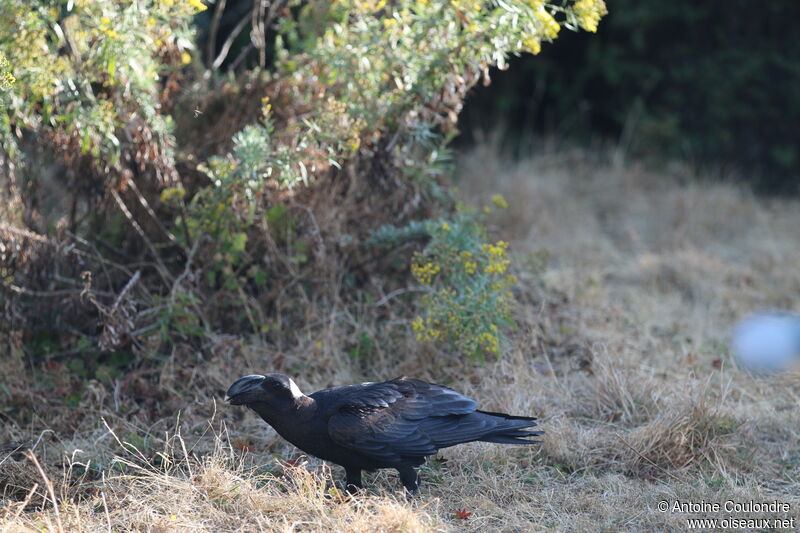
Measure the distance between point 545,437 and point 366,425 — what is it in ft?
3.77

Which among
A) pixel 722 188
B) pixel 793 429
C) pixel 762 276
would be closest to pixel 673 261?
pixel 762 276

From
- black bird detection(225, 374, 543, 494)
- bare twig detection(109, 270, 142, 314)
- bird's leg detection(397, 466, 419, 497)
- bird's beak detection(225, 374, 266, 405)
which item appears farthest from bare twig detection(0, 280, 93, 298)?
bird's leg detection(397, 466, 419, 497)

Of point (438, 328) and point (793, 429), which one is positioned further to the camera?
point (438, 328)

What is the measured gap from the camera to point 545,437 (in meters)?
4.63

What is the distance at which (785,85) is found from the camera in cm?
976

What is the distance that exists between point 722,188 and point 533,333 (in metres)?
4.31

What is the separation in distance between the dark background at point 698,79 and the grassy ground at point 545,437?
2783mm

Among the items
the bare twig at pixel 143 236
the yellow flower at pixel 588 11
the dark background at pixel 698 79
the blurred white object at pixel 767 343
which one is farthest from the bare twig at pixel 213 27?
the dark background at pixel 698 79

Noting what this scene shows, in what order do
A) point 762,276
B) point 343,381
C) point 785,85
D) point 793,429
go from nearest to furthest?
point 793,429, point 343,381, point 762,276, point 785,85

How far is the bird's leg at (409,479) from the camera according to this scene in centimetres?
410

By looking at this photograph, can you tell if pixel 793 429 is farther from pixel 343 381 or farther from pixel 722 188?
pixel 722 188

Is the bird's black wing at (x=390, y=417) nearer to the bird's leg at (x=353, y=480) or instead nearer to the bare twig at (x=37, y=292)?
the bird's leg at (x=353, y=480)

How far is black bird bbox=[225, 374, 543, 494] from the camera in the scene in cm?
400

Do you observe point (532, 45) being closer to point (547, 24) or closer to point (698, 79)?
point (547, 24)
